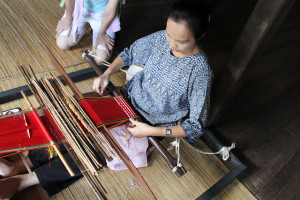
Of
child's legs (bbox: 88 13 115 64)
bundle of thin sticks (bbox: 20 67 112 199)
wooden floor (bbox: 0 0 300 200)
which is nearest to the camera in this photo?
bundle of thin sticks (bbox: 20 67 112 199)

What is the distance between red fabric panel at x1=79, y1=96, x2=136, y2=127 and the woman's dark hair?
548mm

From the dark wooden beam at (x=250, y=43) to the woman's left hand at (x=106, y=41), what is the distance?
1015 mm

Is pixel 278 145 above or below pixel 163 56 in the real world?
below

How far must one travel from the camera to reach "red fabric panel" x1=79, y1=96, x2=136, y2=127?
1.10m

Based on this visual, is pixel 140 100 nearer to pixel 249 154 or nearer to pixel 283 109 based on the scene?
pixel 249 154

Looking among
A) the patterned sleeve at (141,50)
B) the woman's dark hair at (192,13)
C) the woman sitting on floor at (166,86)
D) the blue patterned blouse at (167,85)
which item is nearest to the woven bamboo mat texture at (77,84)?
the woman sitting on floor at (166,86)

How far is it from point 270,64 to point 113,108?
207 centimetres

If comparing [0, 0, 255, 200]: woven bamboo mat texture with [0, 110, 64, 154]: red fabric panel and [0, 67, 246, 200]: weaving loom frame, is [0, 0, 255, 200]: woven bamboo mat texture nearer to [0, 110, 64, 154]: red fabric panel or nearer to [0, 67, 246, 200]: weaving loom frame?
[0, 67, 246, 200]: weaving loom frame

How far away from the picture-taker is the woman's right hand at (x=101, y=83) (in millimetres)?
1281

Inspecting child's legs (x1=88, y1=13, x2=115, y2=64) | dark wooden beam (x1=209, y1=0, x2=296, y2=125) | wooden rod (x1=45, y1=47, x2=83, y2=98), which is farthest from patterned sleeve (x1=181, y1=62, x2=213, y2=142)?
child's legs (x1=88, y1=13, x2=115, y2=64)

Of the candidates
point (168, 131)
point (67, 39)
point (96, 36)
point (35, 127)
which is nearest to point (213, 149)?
point (168, 131)

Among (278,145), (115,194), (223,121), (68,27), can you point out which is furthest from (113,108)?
(278,145)

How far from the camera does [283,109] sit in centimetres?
217

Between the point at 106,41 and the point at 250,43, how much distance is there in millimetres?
1266
